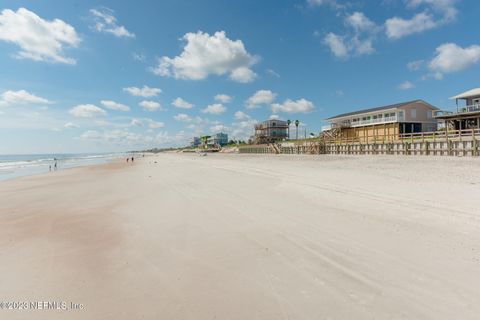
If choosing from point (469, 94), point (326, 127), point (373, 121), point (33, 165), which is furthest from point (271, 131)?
point (33, 165)

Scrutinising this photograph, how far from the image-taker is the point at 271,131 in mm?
81688

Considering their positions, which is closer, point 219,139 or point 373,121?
point 373,121

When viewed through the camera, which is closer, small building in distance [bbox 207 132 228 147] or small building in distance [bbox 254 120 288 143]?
small building in distance [bbox 254 120 288 143]

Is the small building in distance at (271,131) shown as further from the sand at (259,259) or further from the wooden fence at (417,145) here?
the sand at (259,259)

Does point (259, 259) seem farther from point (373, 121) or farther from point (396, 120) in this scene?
point (373, 121)

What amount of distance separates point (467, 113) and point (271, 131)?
5437 cm

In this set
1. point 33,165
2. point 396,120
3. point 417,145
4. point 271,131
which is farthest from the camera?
point 271,131

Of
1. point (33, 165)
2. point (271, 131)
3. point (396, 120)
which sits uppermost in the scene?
point (271, 131)

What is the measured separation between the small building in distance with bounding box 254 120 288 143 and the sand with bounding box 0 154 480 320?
71684mm

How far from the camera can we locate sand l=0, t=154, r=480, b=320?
3.13 m

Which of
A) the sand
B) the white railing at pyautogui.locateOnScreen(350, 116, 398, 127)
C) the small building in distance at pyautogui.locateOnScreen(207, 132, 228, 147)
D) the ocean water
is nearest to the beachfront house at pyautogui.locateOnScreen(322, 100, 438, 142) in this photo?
the white railing at pyautogui.locateOnScreen(350, 116, 398, 127)

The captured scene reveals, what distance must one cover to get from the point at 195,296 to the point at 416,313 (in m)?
2.66

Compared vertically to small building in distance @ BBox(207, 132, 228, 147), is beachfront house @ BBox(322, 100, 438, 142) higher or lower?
lower

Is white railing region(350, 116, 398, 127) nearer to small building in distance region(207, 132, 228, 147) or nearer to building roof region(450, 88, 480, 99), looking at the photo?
building roof region(450, 88, 480, 99)
